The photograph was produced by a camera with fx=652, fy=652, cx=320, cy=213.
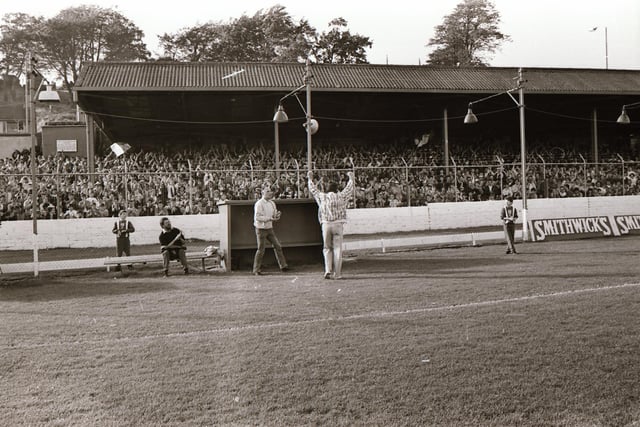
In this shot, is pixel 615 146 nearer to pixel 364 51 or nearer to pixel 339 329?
pixel 364 51

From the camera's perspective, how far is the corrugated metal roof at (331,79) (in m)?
28.5

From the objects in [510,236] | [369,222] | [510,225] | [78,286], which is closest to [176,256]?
[78,286]

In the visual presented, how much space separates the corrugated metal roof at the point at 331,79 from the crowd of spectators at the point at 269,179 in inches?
136

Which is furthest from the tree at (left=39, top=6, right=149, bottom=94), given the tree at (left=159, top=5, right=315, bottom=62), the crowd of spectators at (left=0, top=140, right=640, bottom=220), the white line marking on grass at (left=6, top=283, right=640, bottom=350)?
the white line marking on grass at (left=6, top=283, right=640, bottom=350)

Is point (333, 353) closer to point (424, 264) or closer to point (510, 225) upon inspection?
point (424, 264)

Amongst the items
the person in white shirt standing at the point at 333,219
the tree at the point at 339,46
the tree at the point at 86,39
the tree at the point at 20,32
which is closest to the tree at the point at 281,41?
the tree at the point at 339,46

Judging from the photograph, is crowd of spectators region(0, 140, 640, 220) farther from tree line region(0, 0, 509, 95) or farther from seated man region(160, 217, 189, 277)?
tree line region(0, 0, 509, 95)

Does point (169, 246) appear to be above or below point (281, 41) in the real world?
below

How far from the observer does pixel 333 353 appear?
7.22 metres

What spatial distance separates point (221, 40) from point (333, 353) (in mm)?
51989

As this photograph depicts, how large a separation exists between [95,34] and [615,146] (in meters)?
45.3

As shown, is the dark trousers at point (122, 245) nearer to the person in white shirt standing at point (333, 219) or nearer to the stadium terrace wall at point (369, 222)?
the person in white shirt standing at point (333, 219)

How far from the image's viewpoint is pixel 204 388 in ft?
20.4

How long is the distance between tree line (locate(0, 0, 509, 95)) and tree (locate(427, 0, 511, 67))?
7 centimetres
